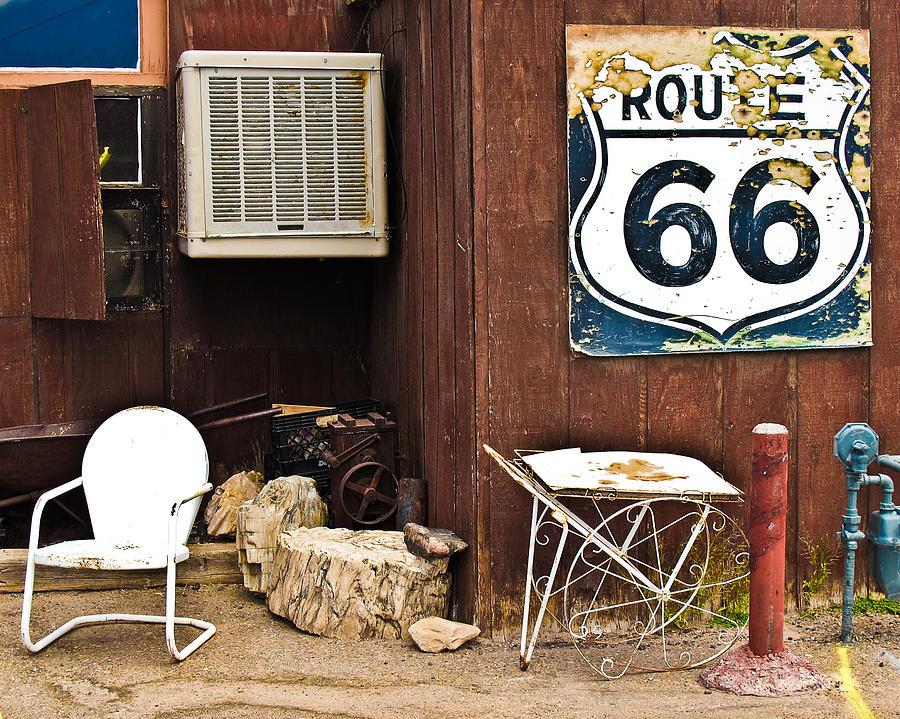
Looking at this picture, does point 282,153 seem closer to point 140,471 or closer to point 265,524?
point 140,471

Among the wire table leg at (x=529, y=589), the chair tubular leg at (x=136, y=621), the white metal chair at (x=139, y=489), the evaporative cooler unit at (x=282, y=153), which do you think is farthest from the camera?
the evaporative cooler unit at (x=282, y=153)

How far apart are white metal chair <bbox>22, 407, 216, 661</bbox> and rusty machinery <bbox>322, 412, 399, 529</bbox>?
0.66m

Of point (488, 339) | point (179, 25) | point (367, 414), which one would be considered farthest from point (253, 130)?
point (488, 339)

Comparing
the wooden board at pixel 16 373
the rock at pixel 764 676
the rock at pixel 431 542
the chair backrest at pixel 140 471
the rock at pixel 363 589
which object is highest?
the wooden board at pixel 16 373

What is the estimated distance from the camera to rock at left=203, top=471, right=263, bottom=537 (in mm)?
5363

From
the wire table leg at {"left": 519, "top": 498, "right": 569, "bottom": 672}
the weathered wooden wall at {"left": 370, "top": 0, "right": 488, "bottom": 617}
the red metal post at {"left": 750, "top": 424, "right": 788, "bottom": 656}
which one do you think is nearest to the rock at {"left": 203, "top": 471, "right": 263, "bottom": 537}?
the weathered wooden wall at {"left": 370, "top": 0, "right": 488, "bottom": 617}

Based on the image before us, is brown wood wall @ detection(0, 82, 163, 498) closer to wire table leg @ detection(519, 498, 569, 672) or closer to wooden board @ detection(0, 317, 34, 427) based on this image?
wooden board @ detection(0, 317, 34, 427)

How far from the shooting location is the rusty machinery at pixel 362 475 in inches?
197

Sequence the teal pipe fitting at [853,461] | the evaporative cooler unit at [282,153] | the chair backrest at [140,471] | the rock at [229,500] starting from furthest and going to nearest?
the rock at [229,500] < the evaporative cooler unit at [282,153] < the chair backrest at [140,471] < the teal pipe fitting at [853,461]

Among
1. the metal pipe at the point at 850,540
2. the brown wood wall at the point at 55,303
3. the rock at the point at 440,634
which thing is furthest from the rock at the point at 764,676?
the brown wood wall at the point at 55,303

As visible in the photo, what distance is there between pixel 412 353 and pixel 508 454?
1.06 metres

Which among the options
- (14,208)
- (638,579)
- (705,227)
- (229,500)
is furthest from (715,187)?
(14,208)

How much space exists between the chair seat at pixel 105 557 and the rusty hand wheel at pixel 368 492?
1004 mm

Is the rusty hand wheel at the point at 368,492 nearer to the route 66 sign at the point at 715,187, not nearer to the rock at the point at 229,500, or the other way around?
the rock at the point at 229,500
